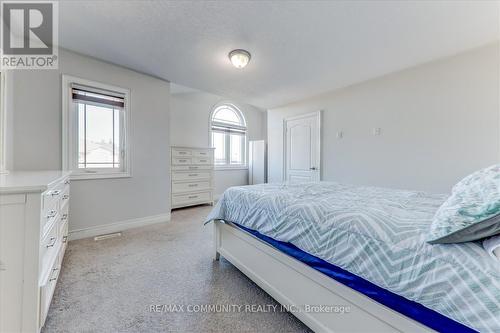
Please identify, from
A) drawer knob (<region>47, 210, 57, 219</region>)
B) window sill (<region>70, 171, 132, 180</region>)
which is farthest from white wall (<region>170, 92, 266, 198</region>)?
drawer knob (<region>47, 210, 57, 219</region>)

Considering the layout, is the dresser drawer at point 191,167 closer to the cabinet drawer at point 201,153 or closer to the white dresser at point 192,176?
the white dresser at point 192,176

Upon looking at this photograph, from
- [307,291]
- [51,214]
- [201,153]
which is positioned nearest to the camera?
[307,291]

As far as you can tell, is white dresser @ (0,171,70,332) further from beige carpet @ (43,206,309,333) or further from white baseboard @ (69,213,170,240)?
white baseboard @ (69,213,170,240)

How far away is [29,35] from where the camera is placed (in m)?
2.31

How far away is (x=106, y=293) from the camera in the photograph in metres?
1.65

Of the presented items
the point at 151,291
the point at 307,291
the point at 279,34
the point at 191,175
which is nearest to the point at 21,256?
the point at 151,291

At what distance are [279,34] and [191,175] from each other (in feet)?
10.5

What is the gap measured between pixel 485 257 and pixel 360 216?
0.45 m

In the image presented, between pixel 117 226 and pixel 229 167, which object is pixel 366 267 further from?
pixel 229 167

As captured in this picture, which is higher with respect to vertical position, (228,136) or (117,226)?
(228,136)

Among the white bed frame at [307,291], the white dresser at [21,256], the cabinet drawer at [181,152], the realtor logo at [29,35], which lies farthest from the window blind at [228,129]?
the white dresser at [21,256]

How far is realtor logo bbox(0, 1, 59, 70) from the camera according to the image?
1.94 meters

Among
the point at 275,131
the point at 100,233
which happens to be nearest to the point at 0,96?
the point at 100,233

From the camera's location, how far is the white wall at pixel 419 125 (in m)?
2.38
